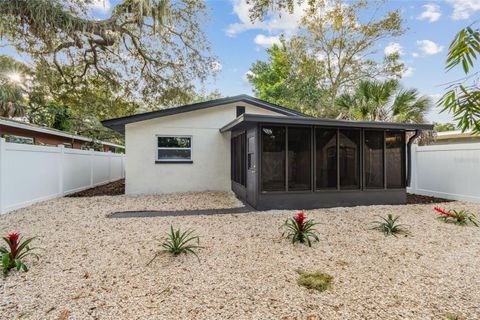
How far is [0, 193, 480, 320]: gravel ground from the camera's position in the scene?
227cm

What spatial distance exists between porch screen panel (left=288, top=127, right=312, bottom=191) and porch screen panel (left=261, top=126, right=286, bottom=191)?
7.8 inches

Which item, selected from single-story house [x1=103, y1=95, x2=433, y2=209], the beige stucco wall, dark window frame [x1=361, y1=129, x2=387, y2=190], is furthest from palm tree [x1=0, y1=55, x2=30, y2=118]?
dark window frame [x1=361, y1=129, x2=387, y2=190]

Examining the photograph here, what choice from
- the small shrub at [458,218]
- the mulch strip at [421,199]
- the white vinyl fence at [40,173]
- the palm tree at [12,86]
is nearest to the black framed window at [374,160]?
the mulch strip at [421,199]

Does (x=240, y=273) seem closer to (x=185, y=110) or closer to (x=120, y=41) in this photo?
→ (x=185, y=110)

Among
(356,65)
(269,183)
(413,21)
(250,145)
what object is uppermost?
(413,21)

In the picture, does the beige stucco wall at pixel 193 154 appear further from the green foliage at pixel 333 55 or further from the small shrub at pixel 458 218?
the green foliage at pixel 333 55

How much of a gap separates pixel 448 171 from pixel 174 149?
31.1ft

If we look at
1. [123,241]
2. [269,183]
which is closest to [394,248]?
[269,183]

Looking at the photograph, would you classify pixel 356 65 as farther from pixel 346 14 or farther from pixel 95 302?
pixel 95 302

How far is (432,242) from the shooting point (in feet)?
13.3

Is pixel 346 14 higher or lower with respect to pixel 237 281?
higher

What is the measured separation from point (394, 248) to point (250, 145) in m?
4.11

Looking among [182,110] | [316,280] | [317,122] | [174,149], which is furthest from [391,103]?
[316,280]

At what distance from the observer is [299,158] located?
6.44 metres
